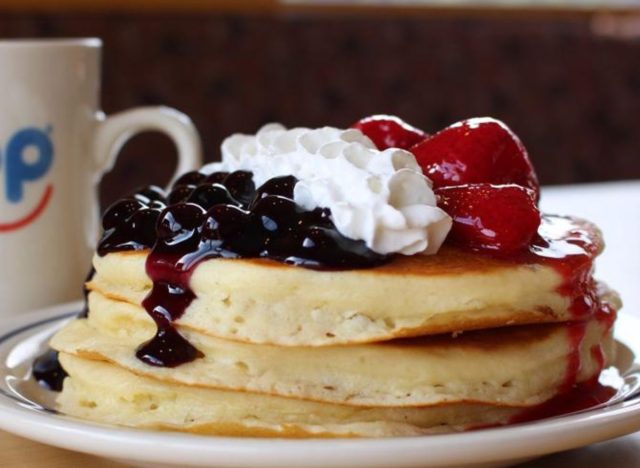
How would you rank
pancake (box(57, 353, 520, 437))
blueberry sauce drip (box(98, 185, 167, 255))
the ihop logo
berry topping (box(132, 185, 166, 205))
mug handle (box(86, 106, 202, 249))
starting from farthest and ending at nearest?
mug handle (box(86, 106, 202, 249))
the ihop logo
berry topping (box(132, 185, 166, 205))
blueberry sauce drip (box(98, 185, 167, 255))
pancake (box(57, 353, 520, 437))

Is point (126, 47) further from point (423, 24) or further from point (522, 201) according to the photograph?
point (522, 201)

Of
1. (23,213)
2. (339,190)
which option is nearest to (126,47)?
(23,213)

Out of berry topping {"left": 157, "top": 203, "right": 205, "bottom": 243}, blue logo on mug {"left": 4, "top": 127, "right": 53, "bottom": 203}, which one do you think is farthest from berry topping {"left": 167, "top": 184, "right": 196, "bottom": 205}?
blue logo on mug {"left": 4, "top": 127, "right": 53, "bottom": 203}

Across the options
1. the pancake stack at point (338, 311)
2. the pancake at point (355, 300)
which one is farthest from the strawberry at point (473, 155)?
the pancake at point (355, 300)

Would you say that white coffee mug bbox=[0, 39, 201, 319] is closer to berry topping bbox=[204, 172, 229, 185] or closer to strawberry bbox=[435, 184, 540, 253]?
berry topping bbox=[204, 172, 229, 185]

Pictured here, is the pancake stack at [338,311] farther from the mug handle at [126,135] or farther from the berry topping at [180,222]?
the mug handle at [126,135]

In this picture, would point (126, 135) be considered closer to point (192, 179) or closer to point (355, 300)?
point (192, 179)

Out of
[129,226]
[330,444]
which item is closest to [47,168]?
[129,226]
